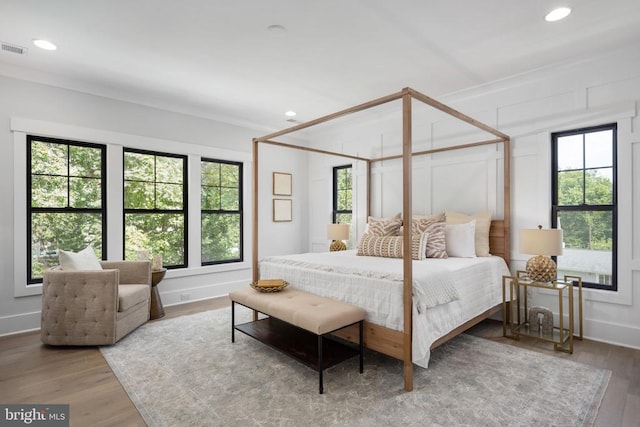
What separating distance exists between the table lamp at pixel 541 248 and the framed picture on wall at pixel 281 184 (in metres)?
3.71

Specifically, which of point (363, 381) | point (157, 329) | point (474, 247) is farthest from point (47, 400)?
point (474, 247)

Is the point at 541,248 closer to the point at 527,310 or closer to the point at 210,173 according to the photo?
the point at 527,310

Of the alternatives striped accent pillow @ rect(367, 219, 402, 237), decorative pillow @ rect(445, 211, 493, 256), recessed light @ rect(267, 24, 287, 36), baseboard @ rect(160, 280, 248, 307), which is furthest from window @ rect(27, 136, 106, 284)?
decorative pillow @ rect(445, 211, 493, 256)

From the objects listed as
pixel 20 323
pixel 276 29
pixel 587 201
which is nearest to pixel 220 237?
pixel 20 323

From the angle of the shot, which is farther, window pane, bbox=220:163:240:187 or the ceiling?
window pane, bbox=220:163:240:187

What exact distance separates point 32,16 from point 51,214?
2.06 m

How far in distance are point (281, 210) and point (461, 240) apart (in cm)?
314

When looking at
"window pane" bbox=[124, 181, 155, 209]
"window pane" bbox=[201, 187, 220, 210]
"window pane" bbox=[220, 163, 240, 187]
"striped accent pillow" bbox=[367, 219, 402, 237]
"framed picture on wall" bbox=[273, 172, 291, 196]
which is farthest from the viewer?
"framed picture on wall" bbox=[273, 172, 291, 196]

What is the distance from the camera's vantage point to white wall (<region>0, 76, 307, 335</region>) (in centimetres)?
346

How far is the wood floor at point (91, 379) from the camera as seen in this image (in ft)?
6.69

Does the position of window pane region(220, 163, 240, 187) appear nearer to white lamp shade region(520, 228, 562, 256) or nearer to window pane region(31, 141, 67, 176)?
window pane region(31, 141, 67, 176)

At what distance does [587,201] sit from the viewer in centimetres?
334

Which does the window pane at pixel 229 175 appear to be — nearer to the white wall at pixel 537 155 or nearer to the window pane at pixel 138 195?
the window pane at pixel 138 195

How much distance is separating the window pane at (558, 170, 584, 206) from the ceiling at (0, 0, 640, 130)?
1.13m
